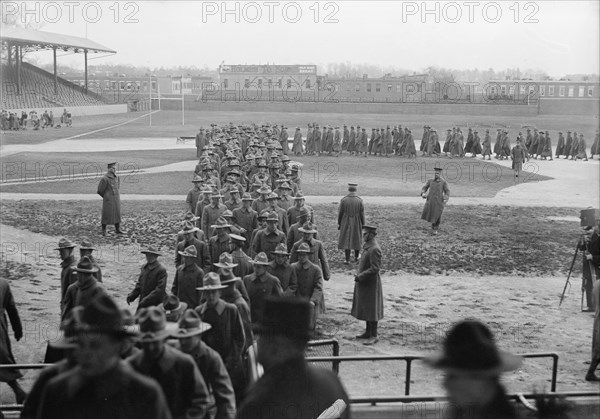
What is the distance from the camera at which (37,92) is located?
39969mm

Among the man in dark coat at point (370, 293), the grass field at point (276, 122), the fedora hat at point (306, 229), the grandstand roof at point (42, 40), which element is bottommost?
the man in dark coat at point (370, 293)

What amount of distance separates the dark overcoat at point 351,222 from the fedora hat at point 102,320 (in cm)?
951

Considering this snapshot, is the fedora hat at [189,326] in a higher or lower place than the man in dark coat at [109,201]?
higher

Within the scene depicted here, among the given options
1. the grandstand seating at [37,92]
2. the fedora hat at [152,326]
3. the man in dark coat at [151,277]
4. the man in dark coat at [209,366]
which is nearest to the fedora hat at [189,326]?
the man in dark coat at [209,366]

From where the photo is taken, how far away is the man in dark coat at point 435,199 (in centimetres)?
1418

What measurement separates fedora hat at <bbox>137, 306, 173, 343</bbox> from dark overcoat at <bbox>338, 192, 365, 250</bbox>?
8.97 metres

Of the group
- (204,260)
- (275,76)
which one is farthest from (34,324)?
(275,76)

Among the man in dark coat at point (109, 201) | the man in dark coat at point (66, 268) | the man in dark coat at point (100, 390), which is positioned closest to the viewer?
the man in dark coat at point (100, 390)

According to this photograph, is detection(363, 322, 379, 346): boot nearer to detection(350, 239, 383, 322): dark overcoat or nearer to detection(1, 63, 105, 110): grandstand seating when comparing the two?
detection(350, 239, 383, 322): dark overcoat

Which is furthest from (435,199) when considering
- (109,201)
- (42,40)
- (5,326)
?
(42,40)

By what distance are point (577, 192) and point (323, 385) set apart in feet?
61.7

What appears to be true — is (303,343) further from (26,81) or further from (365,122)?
(365,122)

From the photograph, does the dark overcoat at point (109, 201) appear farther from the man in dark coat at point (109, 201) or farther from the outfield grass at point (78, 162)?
the outfield grass at point (78, 162)

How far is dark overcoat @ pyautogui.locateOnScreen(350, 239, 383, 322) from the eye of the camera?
804cm
